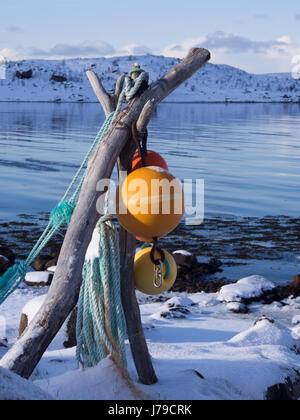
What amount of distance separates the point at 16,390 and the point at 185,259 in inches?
266

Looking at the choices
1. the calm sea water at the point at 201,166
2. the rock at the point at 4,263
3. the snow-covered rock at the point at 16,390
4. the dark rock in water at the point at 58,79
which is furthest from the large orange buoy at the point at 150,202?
the dark rock in water at the point at 58,79

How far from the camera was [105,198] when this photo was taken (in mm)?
3844

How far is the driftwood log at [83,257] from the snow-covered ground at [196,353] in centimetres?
26

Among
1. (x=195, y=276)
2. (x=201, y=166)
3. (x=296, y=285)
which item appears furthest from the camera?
(x=201, y=166)

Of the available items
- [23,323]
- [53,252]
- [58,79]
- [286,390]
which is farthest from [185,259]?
[58,79]

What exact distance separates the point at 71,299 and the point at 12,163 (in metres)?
17.2

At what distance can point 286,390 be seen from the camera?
4375 millimetres

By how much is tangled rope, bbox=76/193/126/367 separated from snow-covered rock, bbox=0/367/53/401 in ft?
3.38

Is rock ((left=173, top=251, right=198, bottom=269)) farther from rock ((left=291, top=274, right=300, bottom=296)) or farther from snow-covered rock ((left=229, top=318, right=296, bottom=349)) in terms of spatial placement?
snow-covered rock ((left=229, top=318, right=296, bottom=349))

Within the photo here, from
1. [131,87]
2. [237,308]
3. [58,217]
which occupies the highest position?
[131,87]

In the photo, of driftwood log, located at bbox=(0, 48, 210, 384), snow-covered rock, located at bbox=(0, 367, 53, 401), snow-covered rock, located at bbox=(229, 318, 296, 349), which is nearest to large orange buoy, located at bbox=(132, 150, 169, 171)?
driftwood log, located at bbox=(0, 48, 210, 384)

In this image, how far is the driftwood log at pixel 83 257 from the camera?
3.59m

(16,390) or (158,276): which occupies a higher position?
(158,276)

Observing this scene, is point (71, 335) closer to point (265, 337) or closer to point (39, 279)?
point (265, 337)
